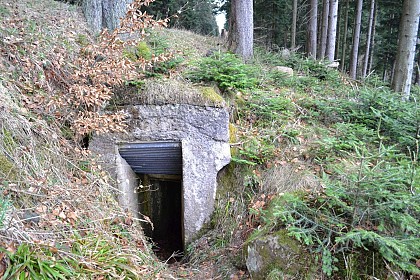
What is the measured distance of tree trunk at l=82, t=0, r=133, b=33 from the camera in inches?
212

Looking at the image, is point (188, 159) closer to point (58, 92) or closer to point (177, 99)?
point (177, 99)

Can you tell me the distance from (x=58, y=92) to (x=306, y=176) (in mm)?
3418

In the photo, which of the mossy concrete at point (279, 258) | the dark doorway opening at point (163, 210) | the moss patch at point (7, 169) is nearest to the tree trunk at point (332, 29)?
the dark doorway opening at point (163, 210)

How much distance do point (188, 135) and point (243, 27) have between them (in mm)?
3749

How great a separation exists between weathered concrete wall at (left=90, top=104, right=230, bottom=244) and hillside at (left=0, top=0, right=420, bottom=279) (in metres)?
0.29


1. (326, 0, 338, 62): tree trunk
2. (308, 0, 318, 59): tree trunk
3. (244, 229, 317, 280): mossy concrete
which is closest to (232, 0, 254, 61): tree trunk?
(326, 0, 338, 62): tree trunk

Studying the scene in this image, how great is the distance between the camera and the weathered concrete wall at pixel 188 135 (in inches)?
174

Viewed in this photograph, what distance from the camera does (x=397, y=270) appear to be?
8.79 feet

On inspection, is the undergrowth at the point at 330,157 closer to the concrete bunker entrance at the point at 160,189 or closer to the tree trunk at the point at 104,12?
the concrete bunker entrance at the point at 160,189

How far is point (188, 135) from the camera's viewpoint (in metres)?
4.42

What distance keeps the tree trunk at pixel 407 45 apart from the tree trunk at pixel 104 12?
522 centimetres

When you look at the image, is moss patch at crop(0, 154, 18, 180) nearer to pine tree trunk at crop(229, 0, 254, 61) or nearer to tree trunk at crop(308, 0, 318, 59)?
pine tree trunk at crop(229, 0, 254, 61)

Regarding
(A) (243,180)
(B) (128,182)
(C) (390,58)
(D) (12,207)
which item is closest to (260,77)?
(A) (243,180)

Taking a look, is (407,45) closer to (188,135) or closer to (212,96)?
(212,96)
